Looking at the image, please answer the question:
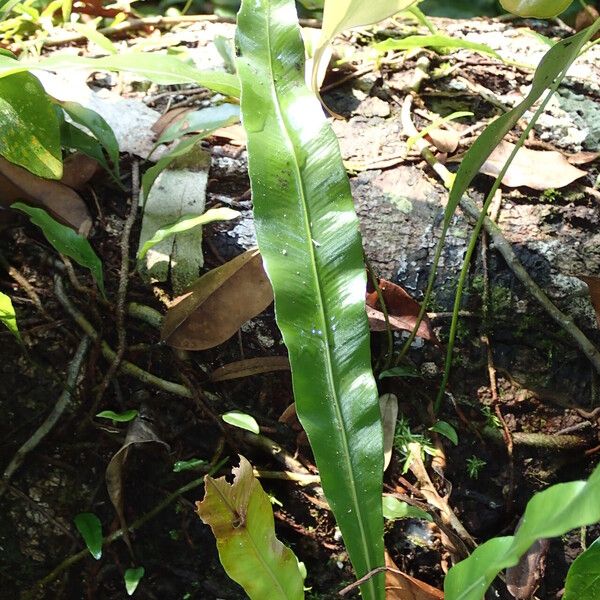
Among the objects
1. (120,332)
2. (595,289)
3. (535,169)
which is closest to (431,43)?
(535,169)

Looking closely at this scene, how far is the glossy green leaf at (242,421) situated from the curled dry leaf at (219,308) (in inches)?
4.7

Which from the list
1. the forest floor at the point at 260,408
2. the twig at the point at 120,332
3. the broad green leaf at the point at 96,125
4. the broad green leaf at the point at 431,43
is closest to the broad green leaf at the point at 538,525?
the forest floor at the point at 260,408

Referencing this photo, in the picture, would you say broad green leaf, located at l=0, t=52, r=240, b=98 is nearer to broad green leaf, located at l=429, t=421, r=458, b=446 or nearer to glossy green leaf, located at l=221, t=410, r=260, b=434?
glossy green leaf, located at l=221, t=410, r=260, b=434

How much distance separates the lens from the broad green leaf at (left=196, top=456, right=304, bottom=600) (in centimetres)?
83

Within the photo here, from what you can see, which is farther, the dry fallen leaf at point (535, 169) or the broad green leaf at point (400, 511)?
the dry fallen leaf at point (535, 169)

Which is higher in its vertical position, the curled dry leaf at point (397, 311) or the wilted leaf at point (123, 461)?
the curled dry leaf at point (397, 311)

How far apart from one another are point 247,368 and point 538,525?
588mm

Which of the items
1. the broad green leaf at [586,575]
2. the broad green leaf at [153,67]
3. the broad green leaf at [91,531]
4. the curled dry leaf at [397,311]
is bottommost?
the broad green leaf at [91,531]

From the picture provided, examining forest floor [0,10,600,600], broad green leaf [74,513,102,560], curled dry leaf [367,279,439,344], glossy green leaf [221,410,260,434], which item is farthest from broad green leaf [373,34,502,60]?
broad green leaf [74,513,102,560]

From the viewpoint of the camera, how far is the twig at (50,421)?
43.4 inches

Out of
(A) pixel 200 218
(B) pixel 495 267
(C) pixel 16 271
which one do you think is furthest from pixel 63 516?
(B) pixel 495 267

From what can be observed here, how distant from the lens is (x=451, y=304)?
1126 mm

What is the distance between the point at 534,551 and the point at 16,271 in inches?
36.5

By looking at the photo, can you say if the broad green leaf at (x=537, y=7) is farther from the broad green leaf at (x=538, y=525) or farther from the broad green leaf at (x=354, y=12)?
the broad green leaf at (x=538, y=525)
